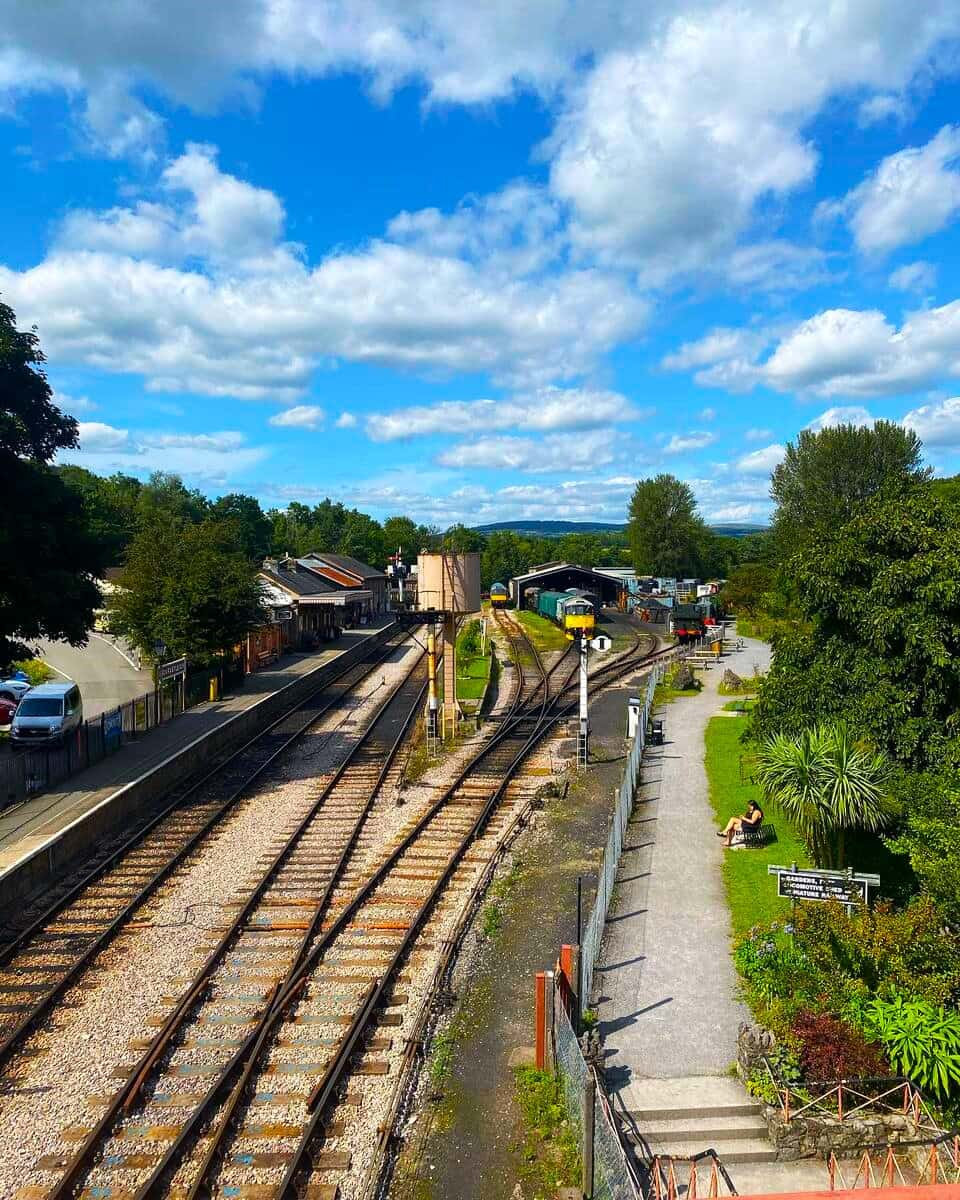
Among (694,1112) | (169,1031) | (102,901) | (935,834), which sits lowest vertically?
(694,1112)

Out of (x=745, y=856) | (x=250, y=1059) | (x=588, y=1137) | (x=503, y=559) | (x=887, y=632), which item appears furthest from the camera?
(x=503, y=559)

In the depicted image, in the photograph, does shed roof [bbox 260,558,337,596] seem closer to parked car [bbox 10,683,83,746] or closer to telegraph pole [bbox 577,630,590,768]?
parked car [bbox 10,683,83,746]

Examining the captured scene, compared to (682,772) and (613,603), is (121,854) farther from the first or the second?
(613,603)

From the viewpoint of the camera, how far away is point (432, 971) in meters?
12.4

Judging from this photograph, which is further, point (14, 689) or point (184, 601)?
point (14, 689)

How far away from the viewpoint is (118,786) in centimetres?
2012

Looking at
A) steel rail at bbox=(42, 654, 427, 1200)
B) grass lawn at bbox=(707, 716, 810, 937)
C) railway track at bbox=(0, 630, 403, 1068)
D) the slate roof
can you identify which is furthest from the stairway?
the slate roof

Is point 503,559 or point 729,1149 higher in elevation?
point 503,559

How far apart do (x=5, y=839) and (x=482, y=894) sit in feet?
31.7

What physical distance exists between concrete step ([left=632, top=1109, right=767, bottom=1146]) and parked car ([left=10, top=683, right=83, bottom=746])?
1997 centimetres

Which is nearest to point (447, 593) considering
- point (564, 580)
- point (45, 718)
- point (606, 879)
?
point (45, 718)

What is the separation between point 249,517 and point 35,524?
11112 centimetres

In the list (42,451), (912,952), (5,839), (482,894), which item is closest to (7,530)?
(42,451)

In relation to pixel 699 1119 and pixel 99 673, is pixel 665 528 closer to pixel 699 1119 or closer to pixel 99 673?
pixel 99 673
